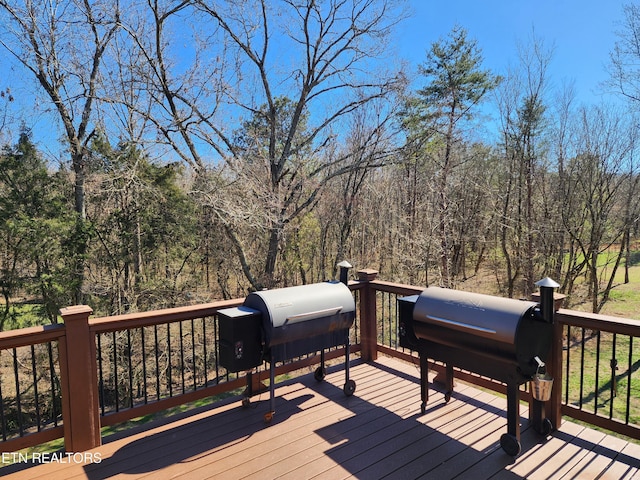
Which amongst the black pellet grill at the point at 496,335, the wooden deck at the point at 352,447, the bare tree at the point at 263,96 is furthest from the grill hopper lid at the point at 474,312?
the bare tree at the point at 263,96

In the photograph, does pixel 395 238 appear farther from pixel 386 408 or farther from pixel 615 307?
pixel 386 408

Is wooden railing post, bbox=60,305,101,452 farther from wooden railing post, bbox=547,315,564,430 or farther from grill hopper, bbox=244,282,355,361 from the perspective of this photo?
wooden railing post, bbox=547,315,564,430

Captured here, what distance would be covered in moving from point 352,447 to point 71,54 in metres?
10.2

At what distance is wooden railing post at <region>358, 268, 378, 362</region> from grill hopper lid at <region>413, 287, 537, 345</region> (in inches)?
49.9

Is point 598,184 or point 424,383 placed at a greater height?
point 598,184

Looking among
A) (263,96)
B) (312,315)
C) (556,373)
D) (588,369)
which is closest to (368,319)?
(312,315)

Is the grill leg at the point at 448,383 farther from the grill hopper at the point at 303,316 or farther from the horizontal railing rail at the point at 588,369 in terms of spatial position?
the grill hopper at the point at 303,316

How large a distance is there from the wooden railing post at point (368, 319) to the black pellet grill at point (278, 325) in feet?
2.89

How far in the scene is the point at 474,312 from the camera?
2.39m

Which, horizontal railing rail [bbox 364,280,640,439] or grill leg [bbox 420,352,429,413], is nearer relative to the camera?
horizontal railing rail [bbox 364,280,640,439]

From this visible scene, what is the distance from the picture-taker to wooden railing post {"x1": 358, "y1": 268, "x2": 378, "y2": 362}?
4023mm

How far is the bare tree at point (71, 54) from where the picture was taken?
8.23 metres

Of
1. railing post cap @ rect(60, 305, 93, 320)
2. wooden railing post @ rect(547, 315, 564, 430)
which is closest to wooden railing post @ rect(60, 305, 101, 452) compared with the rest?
railing post cap @ rect(60, 305, 93, 320)

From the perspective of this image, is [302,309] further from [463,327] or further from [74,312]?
[74,312]
